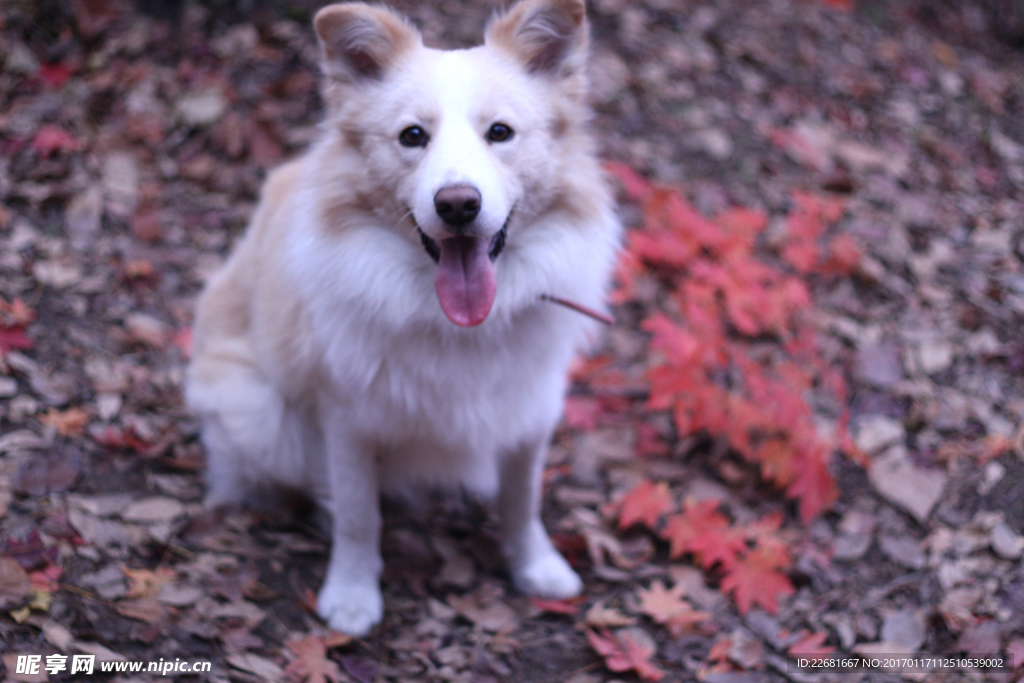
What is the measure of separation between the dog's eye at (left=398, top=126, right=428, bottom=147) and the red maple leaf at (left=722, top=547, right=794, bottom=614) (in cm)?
215

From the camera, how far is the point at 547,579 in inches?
126

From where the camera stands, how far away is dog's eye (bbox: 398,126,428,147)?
255 cm

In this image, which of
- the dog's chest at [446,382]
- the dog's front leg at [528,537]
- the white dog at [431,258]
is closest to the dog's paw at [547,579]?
the dog's front leg at [528,537]

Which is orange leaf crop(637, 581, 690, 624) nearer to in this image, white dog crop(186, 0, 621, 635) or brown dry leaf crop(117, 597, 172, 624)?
white dog crop(186, 0, 621, 635)

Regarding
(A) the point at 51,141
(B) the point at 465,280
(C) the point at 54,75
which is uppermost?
(C) the point at 54,75

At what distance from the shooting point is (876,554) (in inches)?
132

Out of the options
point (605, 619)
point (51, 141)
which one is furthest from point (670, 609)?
point (51, 141)

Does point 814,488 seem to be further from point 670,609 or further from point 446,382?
point 446,382

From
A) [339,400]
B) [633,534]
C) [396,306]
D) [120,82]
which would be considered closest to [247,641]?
[339,400]

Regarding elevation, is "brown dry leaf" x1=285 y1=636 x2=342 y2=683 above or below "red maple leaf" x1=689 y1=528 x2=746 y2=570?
below

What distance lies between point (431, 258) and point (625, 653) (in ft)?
5.34

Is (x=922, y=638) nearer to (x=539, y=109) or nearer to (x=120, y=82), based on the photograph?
(x=539, y=109)

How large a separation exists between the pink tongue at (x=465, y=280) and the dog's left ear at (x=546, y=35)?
76 cm

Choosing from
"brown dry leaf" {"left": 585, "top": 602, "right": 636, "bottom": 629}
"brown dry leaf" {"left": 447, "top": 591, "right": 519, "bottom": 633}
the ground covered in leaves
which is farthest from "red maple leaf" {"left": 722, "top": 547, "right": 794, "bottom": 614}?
"brown dry leaf" {"left": 447, "top": 591, "right": 519, "bottom": 633}
